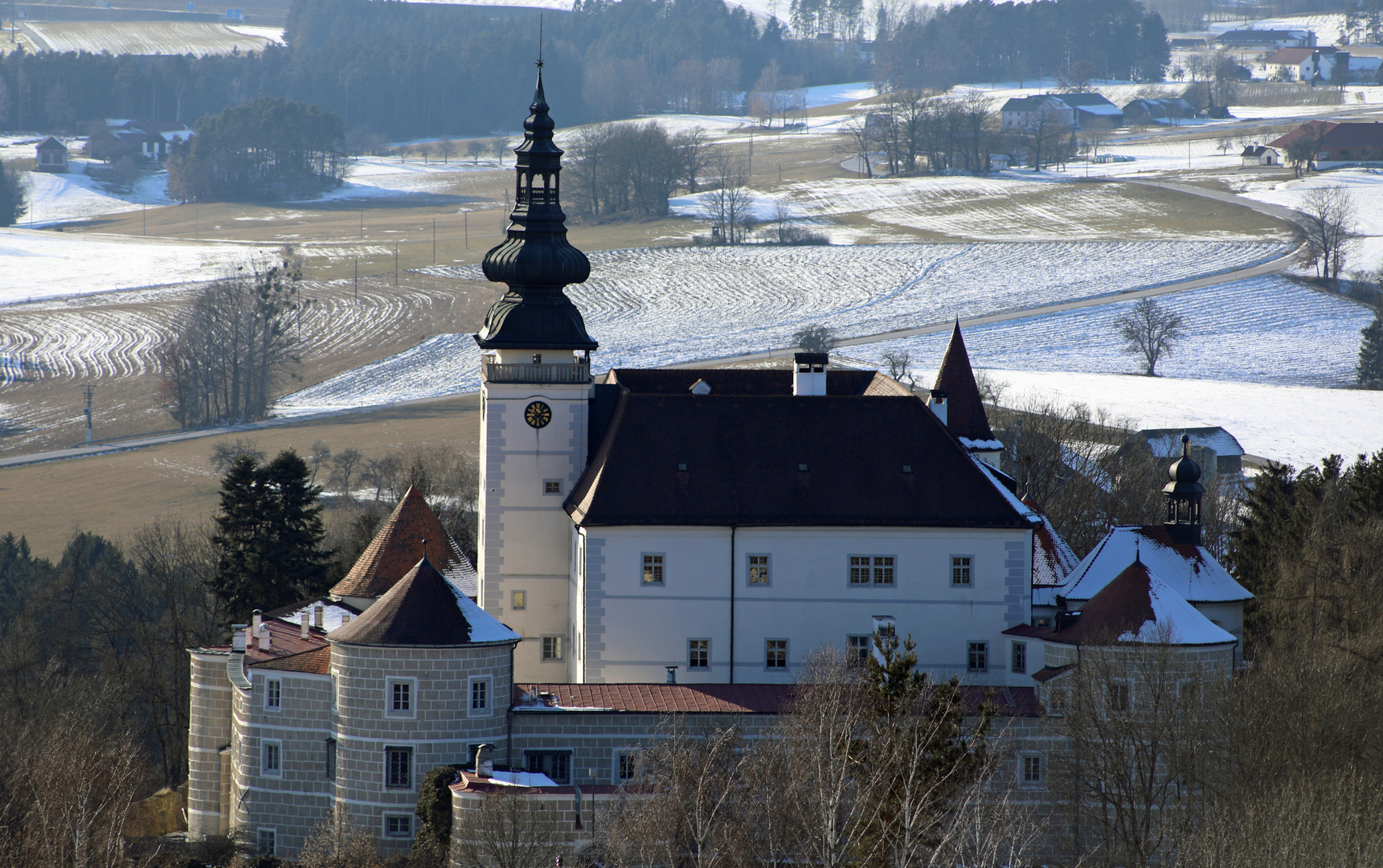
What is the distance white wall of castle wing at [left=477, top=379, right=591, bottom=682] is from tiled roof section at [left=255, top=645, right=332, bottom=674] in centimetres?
726

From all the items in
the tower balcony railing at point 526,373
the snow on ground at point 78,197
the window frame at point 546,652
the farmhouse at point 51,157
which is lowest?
the window frame at point 546,652

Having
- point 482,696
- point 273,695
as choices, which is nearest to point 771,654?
point 482,696

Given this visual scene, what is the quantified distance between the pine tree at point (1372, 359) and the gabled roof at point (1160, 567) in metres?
54.6

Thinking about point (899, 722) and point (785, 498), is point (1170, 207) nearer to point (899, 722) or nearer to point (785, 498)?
point (785, 498)

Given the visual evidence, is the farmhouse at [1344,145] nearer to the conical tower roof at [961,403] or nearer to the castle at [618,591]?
the conical tower roof at [961,403]

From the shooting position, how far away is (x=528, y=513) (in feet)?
159

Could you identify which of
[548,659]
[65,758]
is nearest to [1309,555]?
[548,659]

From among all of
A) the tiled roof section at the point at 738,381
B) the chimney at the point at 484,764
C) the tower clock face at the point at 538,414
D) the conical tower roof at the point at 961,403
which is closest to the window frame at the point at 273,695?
the chimney at the point at 484,764

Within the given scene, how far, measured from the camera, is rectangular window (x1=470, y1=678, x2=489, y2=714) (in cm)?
4031

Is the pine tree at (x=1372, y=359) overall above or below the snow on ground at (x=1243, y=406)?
above

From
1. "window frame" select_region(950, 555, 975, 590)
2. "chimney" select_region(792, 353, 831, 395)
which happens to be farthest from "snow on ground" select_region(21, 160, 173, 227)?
"window frame" select_region(950, 555, 975, 590)

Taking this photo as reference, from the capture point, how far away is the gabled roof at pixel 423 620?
40000 millimetres

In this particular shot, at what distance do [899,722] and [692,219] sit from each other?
125 m

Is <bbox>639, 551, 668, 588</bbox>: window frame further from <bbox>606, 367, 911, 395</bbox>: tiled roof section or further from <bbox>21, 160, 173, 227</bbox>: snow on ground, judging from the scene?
<bbox>21, 160, 173, 227</bbox>: snow on ground
